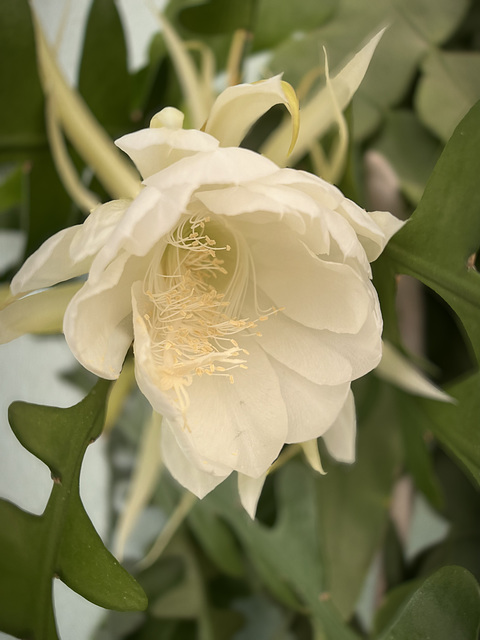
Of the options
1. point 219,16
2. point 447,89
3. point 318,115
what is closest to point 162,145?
point 318,115

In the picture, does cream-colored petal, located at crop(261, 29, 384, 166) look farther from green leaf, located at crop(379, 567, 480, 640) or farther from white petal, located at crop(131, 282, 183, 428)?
green leaf, located at crop(379, 567, 480, 640)

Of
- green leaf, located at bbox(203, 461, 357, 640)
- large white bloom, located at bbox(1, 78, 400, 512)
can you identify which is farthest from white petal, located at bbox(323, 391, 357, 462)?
green leaf, located at bbox(203, 461, 357, 640)

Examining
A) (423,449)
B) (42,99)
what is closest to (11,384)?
(42,99)

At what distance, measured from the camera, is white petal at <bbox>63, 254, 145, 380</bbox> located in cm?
29

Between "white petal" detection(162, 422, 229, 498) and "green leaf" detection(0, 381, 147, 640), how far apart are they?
4 cm

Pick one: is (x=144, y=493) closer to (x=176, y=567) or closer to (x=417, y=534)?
(x=176, y=567)

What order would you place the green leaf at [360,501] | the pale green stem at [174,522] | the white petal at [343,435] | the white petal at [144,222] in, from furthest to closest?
the green leaf at [360,501]
the pale green stem at [174,522]
the white petal at [343,435]
the white petal at [144,222]

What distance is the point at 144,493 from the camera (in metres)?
0.47

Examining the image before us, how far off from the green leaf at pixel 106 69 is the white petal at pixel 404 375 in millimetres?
326

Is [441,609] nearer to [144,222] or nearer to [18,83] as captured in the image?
[144,222]

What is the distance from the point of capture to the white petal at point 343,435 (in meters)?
0.38

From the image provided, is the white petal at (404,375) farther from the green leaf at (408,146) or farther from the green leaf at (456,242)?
the green leaf at (408,146)

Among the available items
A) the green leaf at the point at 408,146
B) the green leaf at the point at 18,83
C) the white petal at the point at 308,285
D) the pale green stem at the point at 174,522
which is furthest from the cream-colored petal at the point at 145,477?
the green leaf at the point at 408,146

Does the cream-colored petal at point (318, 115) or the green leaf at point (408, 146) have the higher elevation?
the cream-colored petal at point (318, 115)
